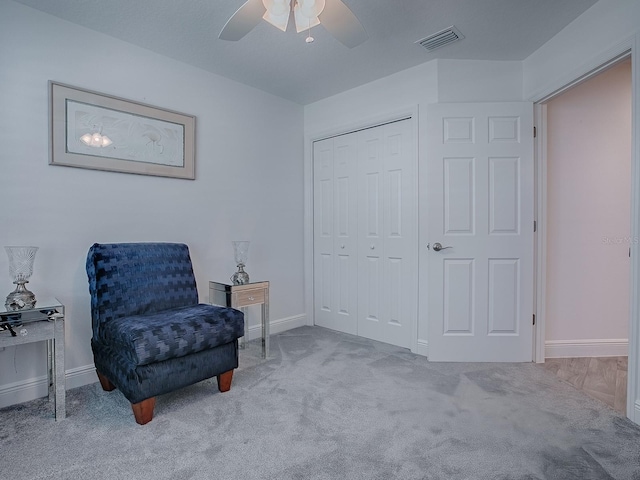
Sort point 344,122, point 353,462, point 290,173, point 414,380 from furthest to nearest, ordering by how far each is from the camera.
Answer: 1. point 290,173
2. point 344,122
3. point 414,380
4. point 353,462

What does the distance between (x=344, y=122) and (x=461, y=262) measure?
180 centimetres

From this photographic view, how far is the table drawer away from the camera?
2.74 metres

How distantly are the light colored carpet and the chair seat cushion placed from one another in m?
0.38

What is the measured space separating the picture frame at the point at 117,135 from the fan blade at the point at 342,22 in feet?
5.36

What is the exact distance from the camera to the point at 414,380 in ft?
8.01

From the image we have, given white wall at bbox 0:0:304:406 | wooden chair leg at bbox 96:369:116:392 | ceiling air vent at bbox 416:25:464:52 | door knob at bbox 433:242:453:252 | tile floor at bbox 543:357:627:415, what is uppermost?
ceiling air vent at bbox 416:25:464:52

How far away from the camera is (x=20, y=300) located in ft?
6.23

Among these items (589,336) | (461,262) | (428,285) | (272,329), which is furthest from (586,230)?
(272,329)

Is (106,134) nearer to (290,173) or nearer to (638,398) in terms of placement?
(290,173)

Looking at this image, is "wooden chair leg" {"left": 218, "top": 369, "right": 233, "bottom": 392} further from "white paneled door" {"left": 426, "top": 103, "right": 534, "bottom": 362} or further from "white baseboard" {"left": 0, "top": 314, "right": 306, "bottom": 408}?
"white paneled door" {"left": 426, "top": 103, "right": 534, "bottom": 362}

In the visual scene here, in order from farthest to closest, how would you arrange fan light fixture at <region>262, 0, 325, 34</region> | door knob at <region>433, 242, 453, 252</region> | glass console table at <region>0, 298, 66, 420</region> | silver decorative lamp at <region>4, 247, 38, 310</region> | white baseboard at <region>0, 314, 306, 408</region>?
1. door knob at <region>433, 242, 453, 252</region>
2. white baseboard at <region>0, 314, 306, 408</region>
3. silver decorative lamp at <region>4, 247, 38, 310</region>
4. glass console table at <region>0, 298, 66, 420</region>
5. fan light fixture at <region>262, 0, 325, 34</region>

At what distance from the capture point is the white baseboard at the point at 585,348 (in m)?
2.92

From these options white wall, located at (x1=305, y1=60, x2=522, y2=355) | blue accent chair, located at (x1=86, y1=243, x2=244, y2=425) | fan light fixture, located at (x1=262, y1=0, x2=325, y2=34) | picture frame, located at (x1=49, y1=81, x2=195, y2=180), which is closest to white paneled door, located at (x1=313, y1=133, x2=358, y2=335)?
white wall, located at (x1=305, y1=60, x2=522, y2=355)

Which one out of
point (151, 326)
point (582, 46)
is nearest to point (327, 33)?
point (582, 46)
